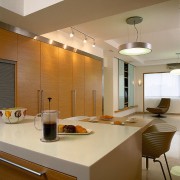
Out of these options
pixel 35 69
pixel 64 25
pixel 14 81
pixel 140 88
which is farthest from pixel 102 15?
pixel 140 88

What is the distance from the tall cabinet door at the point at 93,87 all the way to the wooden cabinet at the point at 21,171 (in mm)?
3405

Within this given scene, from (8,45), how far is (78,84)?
6.12ft

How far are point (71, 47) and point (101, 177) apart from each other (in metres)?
3.48

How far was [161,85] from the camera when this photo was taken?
9812mm

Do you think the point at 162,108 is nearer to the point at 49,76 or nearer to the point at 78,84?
Answer: the point at 78,84

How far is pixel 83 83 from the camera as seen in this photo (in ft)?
14.4

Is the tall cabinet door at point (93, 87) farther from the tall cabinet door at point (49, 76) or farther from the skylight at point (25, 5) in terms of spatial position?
the skylight at point (25, 5)

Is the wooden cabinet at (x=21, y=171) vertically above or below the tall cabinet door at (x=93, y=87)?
below

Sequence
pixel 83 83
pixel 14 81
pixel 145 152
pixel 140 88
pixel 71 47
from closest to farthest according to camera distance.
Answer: pixel 145 152 → pixel 14 81 → pixel 71 47 → pixel 83 83 → pixel 140 88

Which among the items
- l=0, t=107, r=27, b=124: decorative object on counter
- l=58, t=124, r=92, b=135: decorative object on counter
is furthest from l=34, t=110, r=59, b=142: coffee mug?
l=0, t=107, r=27, b=124: decorative object on counter

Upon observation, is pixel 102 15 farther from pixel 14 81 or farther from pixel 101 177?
pixel 101 177

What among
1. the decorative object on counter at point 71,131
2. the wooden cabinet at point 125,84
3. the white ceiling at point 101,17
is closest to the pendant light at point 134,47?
the white ceiling at point 101,17

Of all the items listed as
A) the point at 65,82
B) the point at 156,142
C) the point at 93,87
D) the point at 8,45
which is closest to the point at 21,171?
the point at 156,142

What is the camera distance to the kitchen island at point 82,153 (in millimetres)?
791
